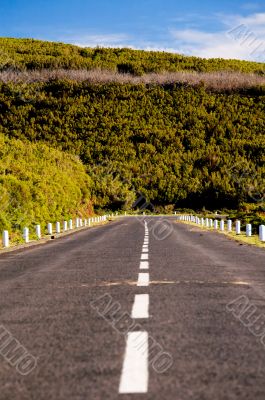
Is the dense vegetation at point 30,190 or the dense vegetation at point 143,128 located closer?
the dense vegetation at point 30,190

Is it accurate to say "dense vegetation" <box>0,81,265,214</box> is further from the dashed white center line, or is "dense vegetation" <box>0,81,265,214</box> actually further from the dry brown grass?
the dashed white center line

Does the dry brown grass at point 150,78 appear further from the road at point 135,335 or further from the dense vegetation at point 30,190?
the road at point 135,335

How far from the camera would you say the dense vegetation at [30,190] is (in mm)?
30375

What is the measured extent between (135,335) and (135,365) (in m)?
1.16

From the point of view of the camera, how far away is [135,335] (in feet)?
20.9

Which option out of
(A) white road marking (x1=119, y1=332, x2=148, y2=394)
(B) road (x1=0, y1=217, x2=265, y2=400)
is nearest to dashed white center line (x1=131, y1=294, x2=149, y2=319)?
(B) road (x1=0, y1=217, x2=265, y2=400)

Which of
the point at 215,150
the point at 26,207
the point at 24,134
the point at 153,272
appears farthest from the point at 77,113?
the point at 153,272

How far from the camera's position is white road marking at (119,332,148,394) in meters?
4.59

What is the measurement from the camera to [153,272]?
498 inches

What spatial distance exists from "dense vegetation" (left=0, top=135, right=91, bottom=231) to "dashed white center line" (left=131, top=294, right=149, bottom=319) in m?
18.7

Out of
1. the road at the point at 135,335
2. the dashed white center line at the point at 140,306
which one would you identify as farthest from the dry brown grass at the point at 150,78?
the dashed white center line at the point at 140,306

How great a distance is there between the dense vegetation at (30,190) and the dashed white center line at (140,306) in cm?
1875

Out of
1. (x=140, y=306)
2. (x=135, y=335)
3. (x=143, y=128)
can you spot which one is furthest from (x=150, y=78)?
(x=135, y=335)

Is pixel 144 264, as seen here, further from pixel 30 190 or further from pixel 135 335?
pixel 30 190
